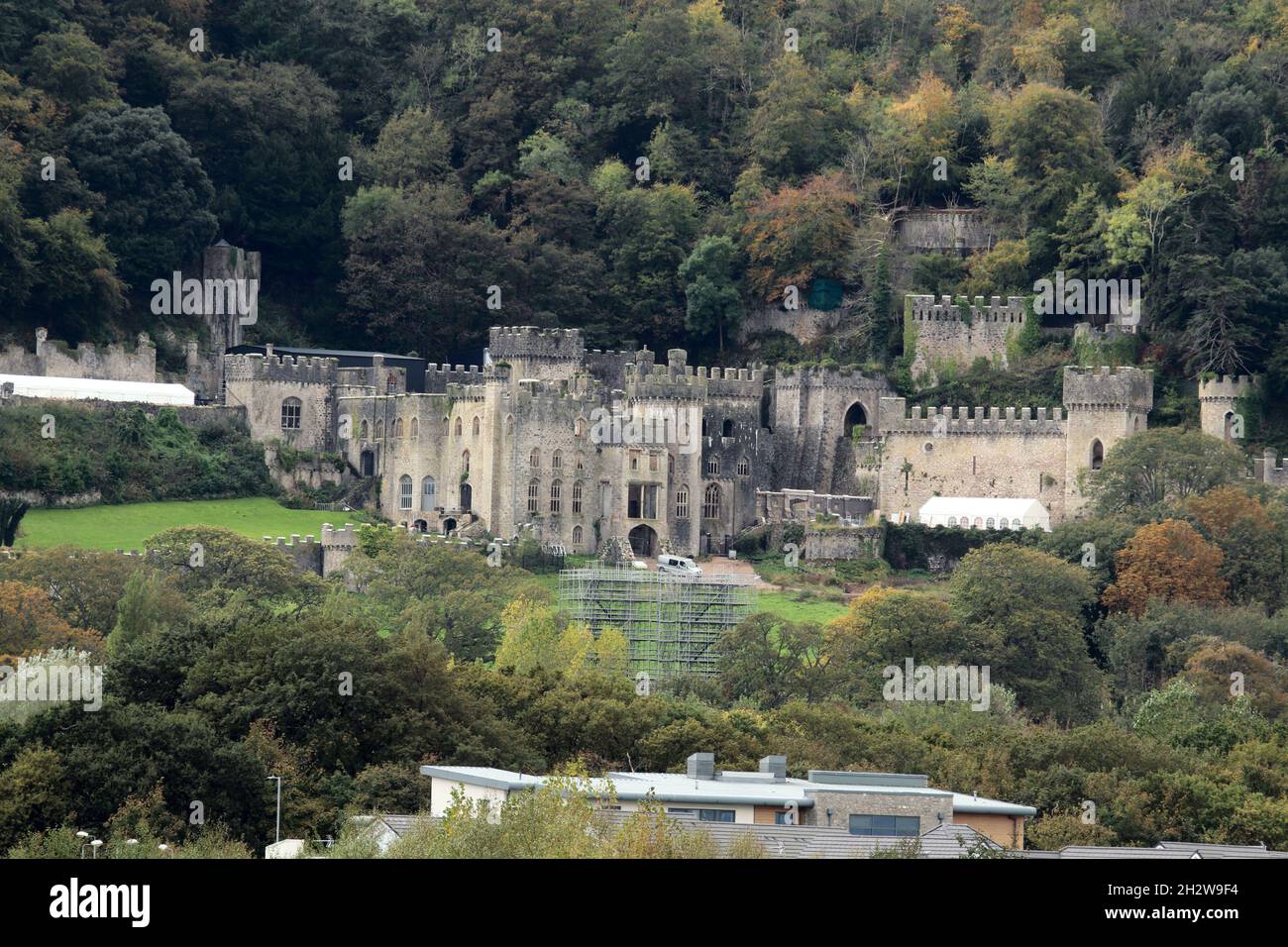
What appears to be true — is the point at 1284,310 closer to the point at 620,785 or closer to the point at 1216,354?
the point at 1216,354

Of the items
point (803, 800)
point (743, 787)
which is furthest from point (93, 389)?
point (803, 800)

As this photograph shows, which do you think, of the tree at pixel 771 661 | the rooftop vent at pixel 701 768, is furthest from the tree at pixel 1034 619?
the rooftop vent at pixel 701 768

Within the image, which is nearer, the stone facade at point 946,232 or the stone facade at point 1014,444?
the stone facade at point 1014,444

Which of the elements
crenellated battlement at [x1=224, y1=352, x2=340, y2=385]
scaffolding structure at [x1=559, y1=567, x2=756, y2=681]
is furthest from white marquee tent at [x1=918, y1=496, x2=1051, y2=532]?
crenellated battlement at [x1=224, y1=352, x2=340, y2=385]

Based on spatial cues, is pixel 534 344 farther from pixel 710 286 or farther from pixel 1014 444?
pixel 1014 444

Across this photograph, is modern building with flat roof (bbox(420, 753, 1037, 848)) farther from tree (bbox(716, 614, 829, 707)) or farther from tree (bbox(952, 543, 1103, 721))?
tree (bbox(952, 543, 1103, 721))

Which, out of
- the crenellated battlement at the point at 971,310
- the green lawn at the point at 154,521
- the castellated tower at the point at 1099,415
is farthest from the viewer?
the crenellated battlement at the point at 971,310

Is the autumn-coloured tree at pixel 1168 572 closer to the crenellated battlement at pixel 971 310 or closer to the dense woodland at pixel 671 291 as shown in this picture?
the dense woodland at pixel 671 291
